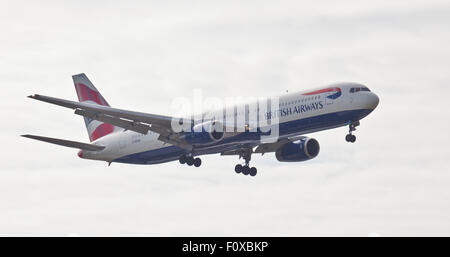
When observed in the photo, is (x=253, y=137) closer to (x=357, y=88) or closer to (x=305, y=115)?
(x=305, y=115)

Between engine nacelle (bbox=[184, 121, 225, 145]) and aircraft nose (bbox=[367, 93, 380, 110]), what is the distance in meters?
11.5

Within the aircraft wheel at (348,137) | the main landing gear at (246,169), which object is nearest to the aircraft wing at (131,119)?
the main landing gear at (246,169)

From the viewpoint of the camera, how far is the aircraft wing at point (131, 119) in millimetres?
66875

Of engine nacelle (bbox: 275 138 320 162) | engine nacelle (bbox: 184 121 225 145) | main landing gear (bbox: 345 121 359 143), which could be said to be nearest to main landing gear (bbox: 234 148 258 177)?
engine nacelle (bbox: 275 138 320 162)

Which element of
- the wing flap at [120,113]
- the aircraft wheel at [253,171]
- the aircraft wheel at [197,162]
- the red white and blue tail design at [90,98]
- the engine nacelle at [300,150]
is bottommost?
the aircraft wheel at [197,162]

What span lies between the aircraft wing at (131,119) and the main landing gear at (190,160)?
0.93m

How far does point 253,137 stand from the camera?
225 feet

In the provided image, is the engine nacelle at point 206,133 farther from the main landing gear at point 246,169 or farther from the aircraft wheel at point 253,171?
the aircraft wheel at point 253,171

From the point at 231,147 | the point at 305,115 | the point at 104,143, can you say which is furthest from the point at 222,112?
the point at 104,143

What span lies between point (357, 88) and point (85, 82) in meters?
31.5

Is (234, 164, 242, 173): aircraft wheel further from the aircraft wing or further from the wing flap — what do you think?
the wing flap

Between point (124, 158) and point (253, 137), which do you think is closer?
point (253, 137)

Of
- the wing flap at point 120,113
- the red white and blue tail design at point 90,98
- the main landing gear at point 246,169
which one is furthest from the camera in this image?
the red white and blue tail design at point 90,98

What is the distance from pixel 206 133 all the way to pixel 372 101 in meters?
13.1
